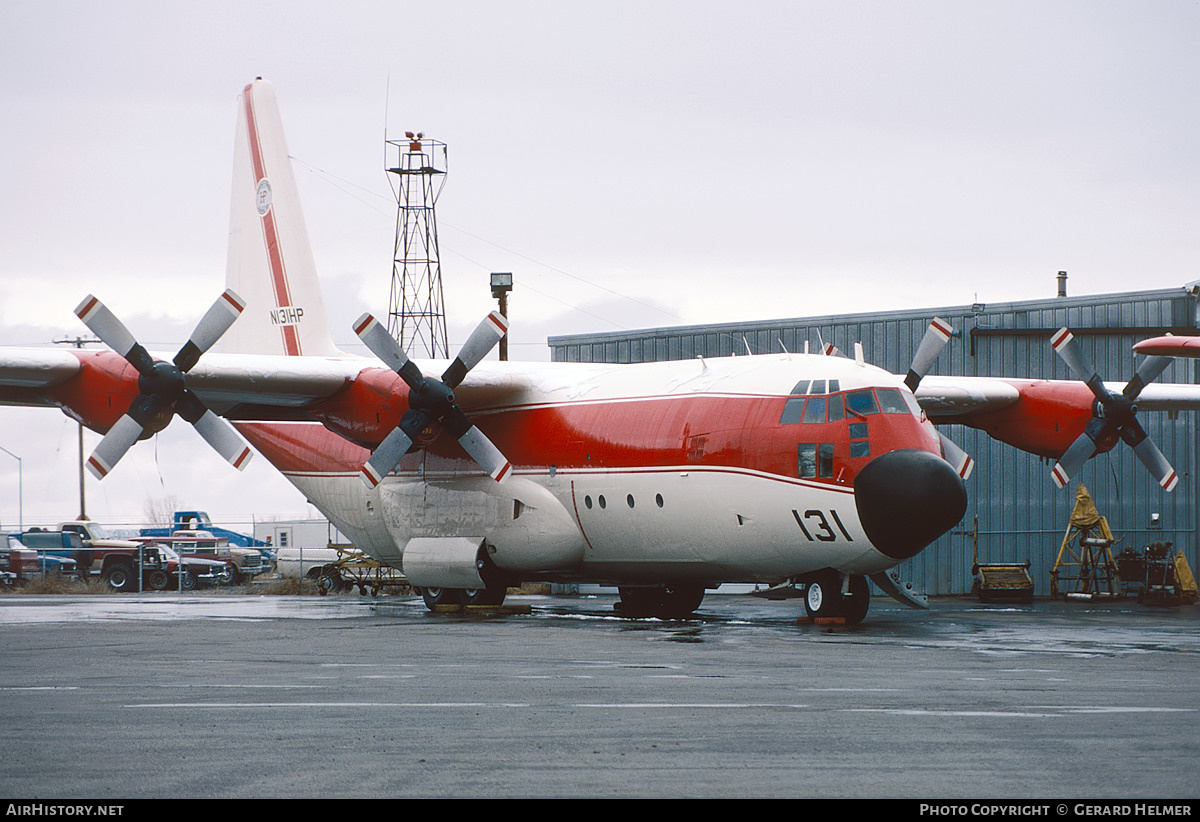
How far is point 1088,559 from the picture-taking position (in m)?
29.4

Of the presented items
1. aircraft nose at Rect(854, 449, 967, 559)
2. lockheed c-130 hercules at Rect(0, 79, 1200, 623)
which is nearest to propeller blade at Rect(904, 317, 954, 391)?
lockheed c-130 hercules at Rect(0, 79, 1200, 623)

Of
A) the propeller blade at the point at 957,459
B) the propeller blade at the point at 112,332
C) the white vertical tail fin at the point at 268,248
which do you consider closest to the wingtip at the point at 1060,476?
the propeller blade at the point at 957,459

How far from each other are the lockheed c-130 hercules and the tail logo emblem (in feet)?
11.9

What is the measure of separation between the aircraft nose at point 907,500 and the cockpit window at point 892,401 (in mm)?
879

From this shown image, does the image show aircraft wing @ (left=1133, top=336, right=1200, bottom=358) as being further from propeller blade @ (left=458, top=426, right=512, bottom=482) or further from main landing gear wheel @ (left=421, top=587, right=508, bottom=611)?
main landing gear wheel @ (left=421, top=587, right=508, bottom=611)

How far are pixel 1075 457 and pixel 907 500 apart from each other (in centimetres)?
812

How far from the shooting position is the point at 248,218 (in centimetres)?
3009

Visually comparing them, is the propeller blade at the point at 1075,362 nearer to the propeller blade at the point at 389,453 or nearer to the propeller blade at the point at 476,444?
the propeller blade at the point at 476,444

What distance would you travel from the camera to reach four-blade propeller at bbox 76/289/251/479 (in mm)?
21344

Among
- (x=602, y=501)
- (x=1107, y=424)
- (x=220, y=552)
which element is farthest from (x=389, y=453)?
(x=220, y=552)

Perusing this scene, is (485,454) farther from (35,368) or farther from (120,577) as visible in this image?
(120,577)

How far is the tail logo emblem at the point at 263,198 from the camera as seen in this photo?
2961 centimetres

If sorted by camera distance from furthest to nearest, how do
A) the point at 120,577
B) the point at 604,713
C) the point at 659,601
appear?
the point at 120,577 → the point at 659,601 → the point at 604,713

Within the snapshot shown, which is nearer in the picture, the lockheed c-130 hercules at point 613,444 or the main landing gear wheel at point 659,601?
the lockheed c-130 hercules at point 613,444
